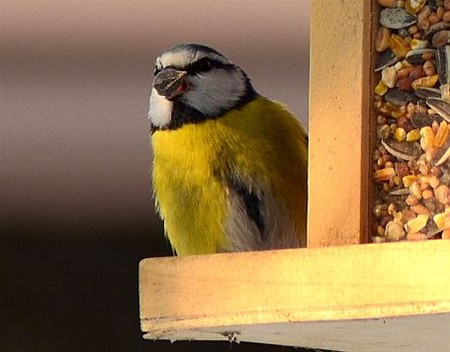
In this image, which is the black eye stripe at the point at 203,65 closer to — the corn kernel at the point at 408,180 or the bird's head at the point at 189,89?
the bird's head at the point at 189,89

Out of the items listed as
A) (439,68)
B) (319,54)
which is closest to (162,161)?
(319,54)

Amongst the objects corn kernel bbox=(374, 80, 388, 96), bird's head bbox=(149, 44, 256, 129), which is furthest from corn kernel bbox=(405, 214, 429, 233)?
bird's head bbox=(149, 44, 256, 129)

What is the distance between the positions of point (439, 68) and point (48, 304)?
148cm

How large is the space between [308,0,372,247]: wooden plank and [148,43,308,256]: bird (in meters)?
0.25

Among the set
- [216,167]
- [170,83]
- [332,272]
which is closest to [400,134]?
[332,272]

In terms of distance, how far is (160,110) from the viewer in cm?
177

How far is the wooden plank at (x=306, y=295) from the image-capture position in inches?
46.1

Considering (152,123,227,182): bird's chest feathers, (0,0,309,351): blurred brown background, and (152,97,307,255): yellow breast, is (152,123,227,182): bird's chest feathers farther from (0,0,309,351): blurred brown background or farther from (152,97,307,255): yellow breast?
(0,0,309,351): blurred brown background

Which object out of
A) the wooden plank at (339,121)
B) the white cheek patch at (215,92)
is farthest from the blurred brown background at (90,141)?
the wooden plank at (339,121)

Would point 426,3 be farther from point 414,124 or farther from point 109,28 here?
point 109,28

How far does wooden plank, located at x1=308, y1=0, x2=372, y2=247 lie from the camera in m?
1.32

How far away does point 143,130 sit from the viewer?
104 inches

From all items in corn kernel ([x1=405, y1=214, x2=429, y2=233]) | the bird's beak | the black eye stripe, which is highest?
the black eye stripe

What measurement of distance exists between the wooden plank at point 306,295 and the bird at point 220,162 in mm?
246
